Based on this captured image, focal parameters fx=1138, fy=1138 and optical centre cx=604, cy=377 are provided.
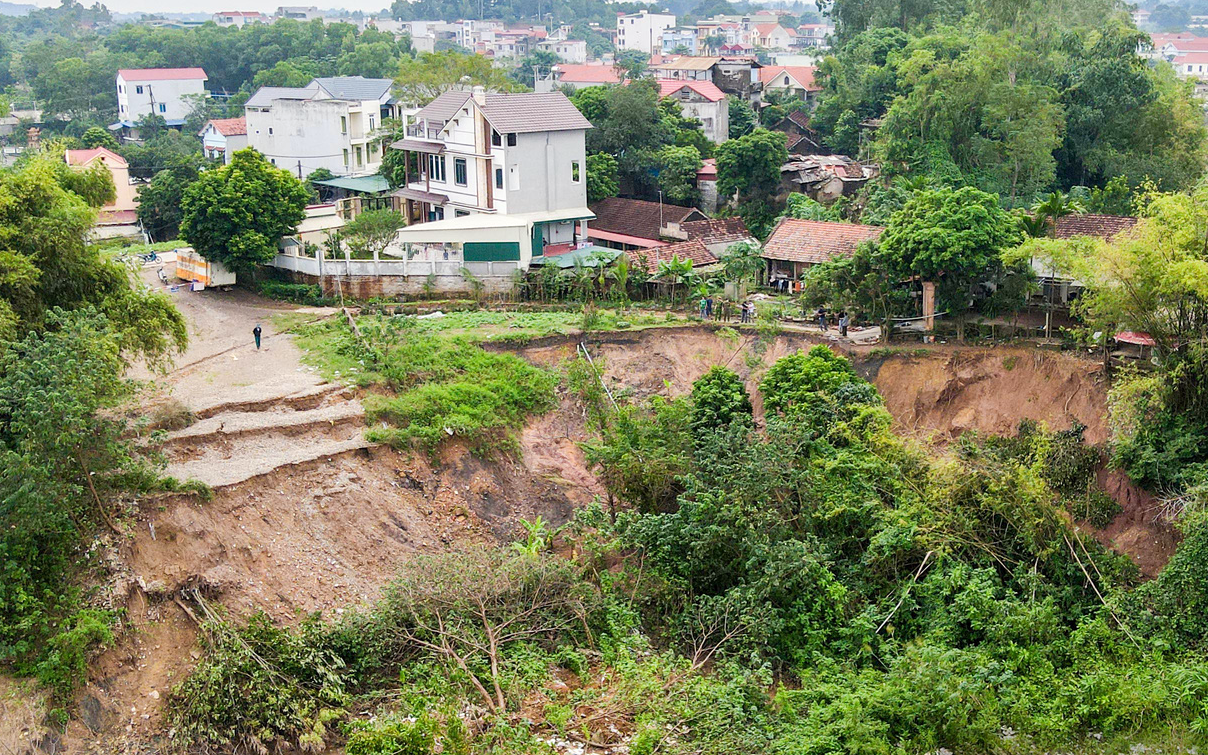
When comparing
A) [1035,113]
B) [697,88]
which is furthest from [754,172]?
[697,88]

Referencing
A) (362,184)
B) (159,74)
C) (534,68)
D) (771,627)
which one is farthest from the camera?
(534,68)

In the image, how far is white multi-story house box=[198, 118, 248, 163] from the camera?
6438cm

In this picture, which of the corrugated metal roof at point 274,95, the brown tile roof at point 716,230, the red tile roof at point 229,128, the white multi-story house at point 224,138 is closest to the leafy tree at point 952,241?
the brown tile roof at point 716,230

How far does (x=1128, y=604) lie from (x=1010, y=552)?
2375 millimetres

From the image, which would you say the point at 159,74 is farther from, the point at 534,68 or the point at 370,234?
the point at 370,234

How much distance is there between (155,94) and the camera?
3386 inches

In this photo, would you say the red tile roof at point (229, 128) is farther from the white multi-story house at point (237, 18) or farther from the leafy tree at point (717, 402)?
the white multi-story house at point (237, 18)

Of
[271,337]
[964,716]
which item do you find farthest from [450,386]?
[964,716]

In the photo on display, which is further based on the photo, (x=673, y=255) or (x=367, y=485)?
(x=673, y=255)

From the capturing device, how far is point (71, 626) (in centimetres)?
1959

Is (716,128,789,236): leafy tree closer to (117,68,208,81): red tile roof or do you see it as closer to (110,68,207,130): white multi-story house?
(110,68,207,130): white multi-story house

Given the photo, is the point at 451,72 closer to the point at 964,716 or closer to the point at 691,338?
the point at 691,338

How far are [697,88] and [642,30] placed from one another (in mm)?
99146

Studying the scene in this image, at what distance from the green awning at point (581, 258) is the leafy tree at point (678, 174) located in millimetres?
8984
